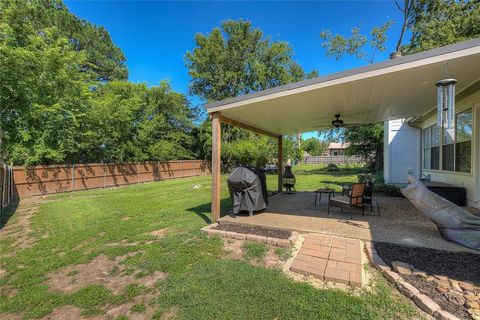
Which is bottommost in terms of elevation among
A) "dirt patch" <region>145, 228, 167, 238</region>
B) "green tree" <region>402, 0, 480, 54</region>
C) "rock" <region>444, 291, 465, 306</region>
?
"dirt patch" <region>145, 228, 167, 238</region>

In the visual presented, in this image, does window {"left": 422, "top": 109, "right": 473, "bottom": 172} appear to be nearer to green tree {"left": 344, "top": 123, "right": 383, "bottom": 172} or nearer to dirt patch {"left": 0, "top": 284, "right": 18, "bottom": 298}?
green tree {"left": 344, "top": 123, "right": 383, "bottom": 172}

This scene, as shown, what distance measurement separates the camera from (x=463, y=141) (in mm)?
5805

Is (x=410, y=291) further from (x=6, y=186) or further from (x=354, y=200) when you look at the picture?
(x=6, y=186)

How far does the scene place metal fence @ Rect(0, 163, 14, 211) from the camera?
24.6ft

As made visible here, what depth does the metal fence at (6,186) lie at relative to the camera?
7505 mm

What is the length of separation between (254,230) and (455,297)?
9.86 ft

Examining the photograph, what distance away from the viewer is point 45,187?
10.9 m

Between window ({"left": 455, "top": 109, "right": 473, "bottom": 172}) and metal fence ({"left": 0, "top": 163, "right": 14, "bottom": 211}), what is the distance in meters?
13.4

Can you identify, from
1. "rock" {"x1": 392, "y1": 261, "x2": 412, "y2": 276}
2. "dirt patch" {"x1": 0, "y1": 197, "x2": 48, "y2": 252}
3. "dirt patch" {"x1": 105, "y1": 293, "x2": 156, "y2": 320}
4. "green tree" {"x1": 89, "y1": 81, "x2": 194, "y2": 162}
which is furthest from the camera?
"green tree" {"x1": 89, "y1": 81, "x2": 194, "y2": 162}

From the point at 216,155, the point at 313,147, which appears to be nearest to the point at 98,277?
the point at 216,155

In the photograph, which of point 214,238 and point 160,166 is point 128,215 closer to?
point 214,238

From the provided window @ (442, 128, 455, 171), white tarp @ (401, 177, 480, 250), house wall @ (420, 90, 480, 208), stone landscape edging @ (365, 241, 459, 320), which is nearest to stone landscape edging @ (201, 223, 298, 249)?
stone landscape edging @ (365, 241, 459, 320)

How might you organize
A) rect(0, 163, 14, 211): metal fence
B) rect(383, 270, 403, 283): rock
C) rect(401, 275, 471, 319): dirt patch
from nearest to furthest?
rect(401, 275, 471, 319): dirt patch → rect(383, 270, 403, 283): rock → rect(0, 163, 14, 211): metal fence

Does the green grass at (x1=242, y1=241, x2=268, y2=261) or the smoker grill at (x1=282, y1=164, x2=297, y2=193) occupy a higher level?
the smoker grill at (x1=282, y1=164, x2=297, y2=193)
